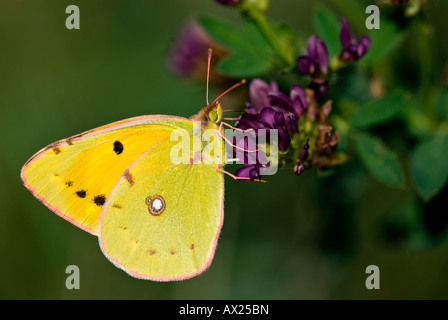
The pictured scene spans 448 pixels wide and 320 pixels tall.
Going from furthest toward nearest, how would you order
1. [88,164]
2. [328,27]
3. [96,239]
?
[96,239] → [328,27] → [88,164]

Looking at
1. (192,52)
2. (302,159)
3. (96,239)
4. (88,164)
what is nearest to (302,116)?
(302,159)

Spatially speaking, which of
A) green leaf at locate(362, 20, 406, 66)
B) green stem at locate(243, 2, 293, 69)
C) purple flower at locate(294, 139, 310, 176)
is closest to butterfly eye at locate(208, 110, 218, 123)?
green stem at locate(243, 2, 293, 69)

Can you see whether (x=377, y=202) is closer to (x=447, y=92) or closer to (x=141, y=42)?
(x=447, y=92)

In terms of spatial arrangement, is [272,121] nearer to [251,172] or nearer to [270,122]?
[270,122]

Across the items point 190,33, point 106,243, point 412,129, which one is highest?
point 190,33

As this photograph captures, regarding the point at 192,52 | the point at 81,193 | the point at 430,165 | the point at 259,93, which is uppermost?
the point at 192,52
